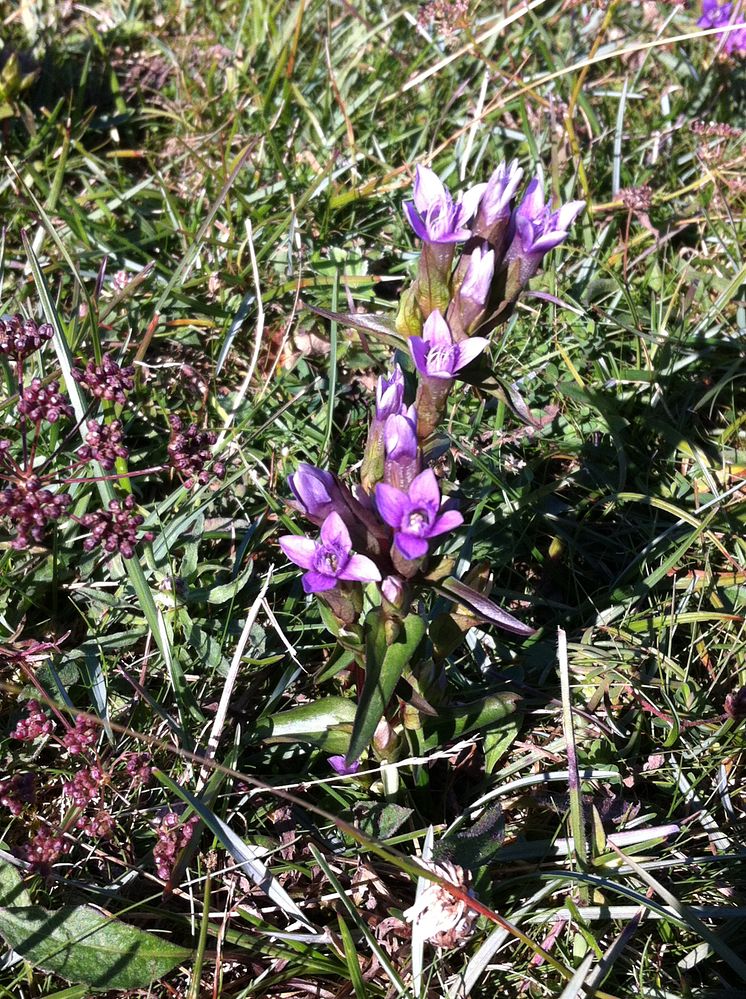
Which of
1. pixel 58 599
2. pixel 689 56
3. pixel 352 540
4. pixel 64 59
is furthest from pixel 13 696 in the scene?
pixel 689 56

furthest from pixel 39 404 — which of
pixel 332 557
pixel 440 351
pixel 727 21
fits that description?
pixel 727 21

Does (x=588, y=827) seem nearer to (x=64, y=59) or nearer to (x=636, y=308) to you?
(x=636, y=308)

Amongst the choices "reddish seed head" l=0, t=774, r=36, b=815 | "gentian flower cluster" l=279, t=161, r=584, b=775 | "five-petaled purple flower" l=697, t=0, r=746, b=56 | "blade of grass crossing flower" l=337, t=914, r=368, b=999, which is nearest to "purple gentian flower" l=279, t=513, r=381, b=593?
"gentian flower cluster" l=279, t=161, r=584, b=775

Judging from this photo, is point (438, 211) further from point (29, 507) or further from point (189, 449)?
point (29, 507)

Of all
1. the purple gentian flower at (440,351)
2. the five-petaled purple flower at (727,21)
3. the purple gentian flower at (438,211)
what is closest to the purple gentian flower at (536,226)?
the purple gentian flower at (438,211)

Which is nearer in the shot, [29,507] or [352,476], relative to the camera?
[29,507]
